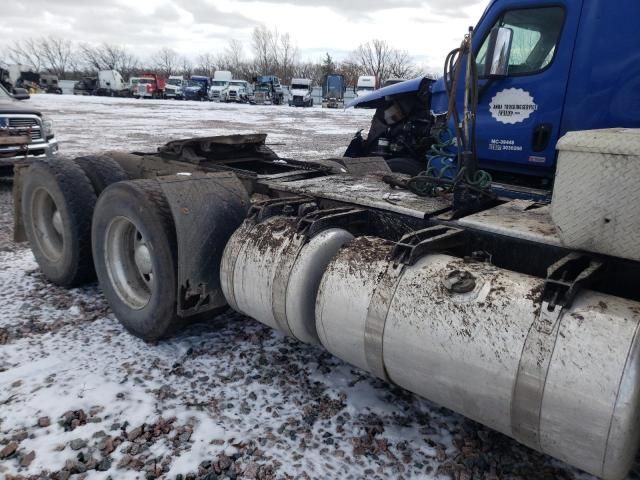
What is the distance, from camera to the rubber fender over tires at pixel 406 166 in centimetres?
612

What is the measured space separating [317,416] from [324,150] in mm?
11927

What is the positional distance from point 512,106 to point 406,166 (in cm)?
221

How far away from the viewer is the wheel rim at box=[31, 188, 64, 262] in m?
4.70

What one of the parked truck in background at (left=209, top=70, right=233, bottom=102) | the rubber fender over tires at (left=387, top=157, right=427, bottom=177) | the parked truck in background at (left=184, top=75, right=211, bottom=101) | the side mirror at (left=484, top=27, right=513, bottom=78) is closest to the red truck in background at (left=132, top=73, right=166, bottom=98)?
the parked truck in background at (left=184, top=75, right=211, bottom=101)

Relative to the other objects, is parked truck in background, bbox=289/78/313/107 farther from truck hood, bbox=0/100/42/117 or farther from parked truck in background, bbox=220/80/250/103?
truck hood, bbox=0/100/42/117

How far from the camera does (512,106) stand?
3.97 meters

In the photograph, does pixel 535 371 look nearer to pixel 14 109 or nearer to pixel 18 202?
pixel 18 202

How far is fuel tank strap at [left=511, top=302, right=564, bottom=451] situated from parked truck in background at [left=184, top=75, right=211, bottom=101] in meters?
48.7

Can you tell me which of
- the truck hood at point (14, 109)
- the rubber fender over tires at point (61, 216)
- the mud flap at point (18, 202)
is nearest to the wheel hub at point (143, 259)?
the rubber fender over tires at point (61, 216)

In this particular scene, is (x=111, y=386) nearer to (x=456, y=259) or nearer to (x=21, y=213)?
(x=456, y=259)

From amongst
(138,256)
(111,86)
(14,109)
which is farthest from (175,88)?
(138,256)

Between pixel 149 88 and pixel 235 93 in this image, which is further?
pixel 149 88

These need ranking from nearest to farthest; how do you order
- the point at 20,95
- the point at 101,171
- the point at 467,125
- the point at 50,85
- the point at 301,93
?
the point at 467,125
the point at 101,171
the point at 20,95
the point at 301,93
the point at 50,85

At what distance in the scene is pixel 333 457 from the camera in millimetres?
2443
